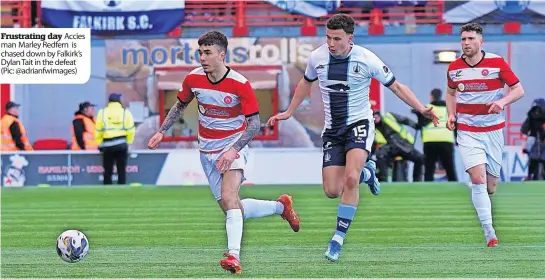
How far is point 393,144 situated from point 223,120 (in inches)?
589

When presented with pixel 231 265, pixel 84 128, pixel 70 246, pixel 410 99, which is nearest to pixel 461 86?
pixel 410 99

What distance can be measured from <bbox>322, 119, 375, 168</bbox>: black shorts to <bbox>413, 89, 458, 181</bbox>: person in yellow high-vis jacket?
1287cm

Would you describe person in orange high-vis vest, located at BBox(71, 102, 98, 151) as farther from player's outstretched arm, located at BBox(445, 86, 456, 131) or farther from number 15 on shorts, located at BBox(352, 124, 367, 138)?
number 15 on shorts, located at BBox(352, 124, 367, 138)

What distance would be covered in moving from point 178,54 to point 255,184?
7.31 meters

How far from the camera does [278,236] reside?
13.0m

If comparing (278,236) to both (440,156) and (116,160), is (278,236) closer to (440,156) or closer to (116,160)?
(440,156)

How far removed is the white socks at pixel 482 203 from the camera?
1195 centimetres

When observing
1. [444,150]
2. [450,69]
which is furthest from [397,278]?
[444,150]

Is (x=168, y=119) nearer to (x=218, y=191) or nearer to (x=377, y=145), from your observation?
(x=218, y=191)

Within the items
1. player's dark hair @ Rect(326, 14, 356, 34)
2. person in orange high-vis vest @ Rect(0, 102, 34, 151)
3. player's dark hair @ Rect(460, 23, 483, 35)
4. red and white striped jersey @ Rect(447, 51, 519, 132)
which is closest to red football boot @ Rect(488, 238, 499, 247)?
red and white striped jersey @ Rect(447, 51, 519, 132)


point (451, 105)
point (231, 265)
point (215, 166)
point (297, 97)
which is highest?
point (297, 97)

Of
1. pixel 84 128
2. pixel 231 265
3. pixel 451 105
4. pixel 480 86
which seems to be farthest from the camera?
pixel 84 128

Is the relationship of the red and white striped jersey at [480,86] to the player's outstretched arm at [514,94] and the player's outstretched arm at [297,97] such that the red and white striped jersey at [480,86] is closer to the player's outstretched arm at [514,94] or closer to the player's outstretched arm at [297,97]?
the player's outstretched arm at [514,94]

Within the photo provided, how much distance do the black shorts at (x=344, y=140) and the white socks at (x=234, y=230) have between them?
1330 mm
